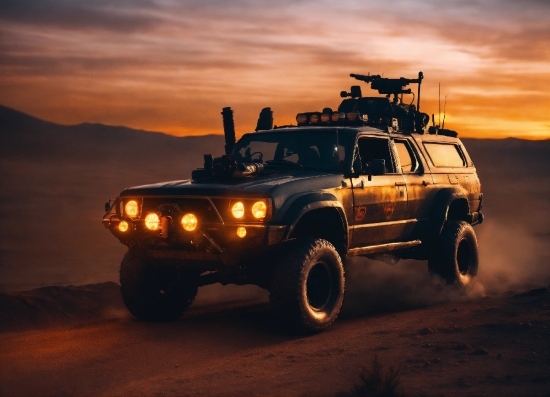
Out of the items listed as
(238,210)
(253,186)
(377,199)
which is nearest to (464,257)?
(377,199)

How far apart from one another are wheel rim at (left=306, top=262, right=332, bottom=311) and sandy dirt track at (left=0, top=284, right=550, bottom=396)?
31 cm

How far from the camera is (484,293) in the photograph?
11.8 meters

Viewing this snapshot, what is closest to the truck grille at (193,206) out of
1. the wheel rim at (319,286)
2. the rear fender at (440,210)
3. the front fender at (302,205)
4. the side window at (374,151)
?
the front fender at (302,205)

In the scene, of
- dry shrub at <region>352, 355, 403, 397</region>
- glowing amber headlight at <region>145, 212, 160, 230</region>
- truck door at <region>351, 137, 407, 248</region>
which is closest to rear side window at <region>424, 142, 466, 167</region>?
truck door at <region>351, 137, 407, 248</region>

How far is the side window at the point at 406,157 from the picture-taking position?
10664 mm

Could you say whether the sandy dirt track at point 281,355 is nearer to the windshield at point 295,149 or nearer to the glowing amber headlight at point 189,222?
the glowing amber headlight at point 189,222

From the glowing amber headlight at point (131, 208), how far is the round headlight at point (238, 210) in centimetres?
118

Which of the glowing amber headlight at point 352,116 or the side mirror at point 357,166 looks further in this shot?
the glowing amber headlight at point 352,116

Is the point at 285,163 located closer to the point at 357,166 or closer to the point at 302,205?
the point at 357,166

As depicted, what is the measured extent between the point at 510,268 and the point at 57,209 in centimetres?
1606

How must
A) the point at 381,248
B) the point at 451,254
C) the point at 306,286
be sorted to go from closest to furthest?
the point at 306,286 → the point at 381,248 → the point at 451,254

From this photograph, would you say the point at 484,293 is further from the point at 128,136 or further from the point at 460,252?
the point at 128,136

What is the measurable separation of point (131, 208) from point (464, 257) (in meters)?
5.26

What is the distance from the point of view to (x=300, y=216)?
8336 mm
